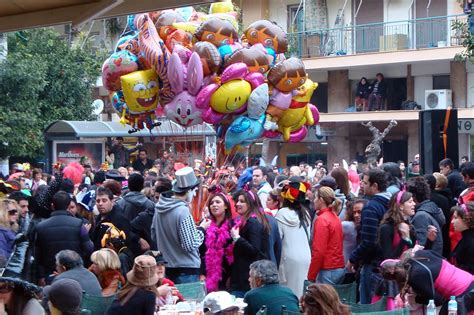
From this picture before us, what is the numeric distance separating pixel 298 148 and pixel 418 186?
25.4 m

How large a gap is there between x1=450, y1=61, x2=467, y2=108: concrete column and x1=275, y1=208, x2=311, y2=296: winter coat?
70.7 ft

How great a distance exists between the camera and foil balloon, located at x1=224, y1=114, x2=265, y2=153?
16406mm

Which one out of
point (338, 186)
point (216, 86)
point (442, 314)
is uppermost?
point (216, 86)

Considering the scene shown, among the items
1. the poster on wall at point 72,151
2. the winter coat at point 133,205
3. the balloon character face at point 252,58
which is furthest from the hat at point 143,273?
the poster on wall at point 72,151

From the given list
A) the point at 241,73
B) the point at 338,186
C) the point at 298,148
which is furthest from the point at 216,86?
the point at 298,148

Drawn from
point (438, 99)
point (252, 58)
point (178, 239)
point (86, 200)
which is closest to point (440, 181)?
point (178, 239)

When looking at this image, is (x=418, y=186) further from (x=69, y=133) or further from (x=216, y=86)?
(x=69, y=133)

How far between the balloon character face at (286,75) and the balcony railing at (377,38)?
14276 mm

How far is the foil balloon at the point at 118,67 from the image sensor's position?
55.0 feet

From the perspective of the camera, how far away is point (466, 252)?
375 inches

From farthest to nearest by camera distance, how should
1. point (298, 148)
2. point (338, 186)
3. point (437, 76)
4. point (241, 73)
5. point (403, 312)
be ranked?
point (298, 148) < point (437, 76) < point (241, 73) < point (338, 186) < point (403, 312)

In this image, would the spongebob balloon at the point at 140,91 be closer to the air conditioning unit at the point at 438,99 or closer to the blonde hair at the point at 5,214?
the blonde hair at the point at 5,214

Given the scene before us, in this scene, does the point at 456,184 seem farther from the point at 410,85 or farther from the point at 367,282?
the point at 410,85

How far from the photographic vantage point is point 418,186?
10844 millimetres
